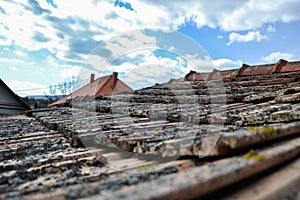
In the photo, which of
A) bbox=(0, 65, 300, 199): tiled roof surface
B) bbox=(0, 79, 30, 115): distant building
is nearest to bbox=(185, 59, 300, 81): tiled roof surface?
bbox=(0, 65, 300, 199): tiled roof surface

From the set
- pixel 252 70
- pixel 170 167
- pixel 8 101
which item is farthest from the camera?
pixel 8 101

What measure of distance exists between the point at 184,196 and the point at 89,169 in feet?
2.37

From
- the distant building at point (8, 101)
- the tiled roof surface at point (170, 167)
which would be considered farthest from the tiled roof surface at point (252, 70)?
the distant building at point (8, 101)

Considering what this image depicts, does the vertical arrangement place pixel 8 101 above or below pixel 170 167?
above

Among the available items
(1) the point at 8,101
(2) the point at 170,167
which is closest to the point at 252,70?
(2) the point at 170,167

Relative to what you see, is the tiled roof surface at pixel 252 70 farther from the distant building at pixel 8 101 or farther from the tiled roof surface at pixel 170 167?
the distant building at pixel 8 101

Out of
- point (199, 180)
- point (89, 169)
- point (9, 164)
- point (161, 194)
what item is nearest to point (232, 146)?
point (199, 180)

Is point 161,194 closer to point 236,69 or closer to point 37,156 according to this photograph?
point 37,156

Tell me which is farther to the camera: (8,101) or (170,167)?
(8,101)

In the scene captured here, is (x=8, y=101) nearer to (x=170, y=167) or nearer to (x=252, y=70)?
(x=252, y=70)

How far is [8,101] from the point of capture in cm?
1642

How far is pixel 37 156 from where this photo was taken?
1.78 meters

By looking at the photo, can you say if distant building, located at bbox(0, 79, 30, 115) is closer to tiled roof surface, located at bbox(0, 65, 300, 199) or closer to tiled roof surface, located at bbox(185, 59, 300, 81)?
tiled roof surface, located at bbox(185, 59, 300, 81)

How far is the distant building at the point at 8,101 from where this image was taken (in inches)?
631
